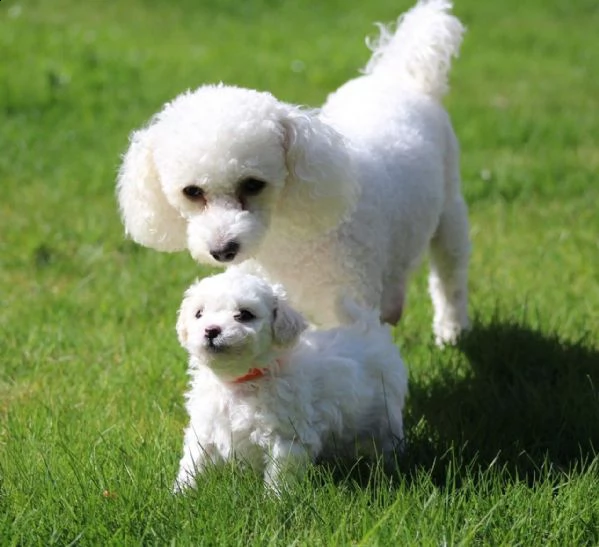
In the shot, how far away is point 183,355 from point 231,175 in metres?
1.30

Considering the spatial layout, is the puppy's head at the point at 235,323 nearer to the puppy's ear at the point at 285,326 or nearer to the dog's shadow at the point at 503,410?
the puppy's ear at the point at 285,326

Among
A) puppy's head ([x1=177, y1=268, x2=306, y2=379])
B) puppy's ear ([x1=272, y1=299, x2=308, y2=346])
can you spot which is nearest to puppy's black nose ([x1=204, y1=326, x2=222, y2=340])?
puppy's head ([x1=177, y1=268, x2=306, y2=379])

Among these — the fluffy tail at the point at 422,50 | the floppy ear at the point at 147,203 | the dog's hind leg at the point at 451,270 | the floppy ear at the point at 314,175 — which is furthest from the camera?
the dog's hind leg at the point at 451,270

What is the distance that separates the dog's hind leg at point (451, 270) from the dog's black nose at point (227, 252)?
2099mm

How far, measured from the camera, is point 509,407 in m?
4.40

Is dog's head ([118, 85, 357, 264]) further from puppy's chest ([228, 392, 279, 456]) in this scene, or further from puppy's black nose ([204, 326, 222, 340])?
puppy's chest ([228, 392, 279, 456])

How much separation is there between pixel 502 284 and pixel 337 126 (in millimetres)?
1918

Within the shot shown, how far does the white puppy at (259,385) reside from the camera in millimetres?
3496

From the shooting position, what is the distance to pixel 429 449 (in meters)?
3.97

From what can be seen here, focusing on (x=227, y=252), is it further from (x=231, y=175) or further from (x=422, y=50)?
(x=422, y=50)

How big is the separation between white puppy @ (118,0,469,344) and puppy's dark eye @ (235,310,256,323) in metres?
0.28

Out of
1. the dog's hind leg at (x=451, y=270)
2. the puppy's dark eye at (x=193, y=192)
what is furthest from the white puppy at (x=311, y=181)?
the dog's hind leg at (x=451, y=270)

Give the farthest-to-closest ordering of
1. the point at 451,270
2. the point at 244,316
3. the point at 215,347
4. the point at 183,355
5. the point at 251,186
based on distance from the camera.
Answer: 1. the point at 451,270
2. the point at 183,355
3. the point at 251,186
4. the point at 244,316
5. the point at 215,347

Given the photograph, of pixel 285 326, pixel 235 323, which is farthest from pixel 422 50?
pixel 235 323
